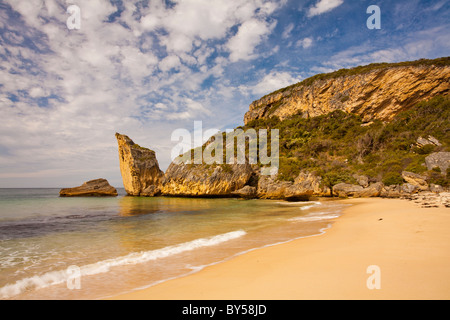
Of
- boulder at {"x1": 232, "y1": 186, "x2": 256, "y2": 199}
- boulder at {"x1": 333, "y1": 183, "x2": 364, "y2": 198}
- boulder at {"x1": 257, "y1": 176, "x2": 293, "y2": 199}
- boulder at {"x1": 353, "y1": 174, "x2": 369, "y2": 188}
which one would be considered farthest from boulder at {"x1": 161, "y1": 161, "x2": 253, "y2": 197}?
boulder at {"x1": 353, "y1": 174, "x2": 369, "y2": 188}

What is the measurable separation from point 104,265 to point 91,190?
5173 cm

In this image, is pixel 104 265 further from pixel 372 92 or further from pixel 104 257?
pixel 372 92

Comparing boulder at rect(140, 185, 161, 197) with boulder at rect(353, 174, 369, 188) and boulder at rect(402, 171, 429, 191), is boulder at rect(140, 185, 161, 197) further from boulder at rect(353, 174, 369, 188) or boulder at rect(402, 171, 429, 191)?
boulder at rect(402, 171, 429, 191)

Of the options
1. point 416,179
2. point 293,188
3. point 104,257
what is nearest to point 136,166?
point 293,188

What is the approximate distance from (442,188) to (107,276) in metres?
25.3

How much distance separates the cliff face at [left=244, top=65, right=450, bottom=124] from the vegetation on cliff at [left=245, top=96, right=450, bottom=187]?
93.2 inches

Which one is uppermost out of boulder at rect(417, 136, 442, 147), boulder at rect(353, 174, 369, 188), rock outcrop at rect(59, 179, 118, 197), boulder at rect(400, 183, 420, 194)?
boulder at rect(417, 136, 442, 147)

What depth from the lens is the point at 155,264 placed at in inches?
216

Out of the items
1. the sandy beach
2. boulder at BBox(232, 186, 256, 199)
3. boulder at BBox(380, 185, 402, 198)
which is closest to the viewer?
the sandy beach

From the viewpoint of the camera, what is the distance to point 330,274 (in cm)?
366

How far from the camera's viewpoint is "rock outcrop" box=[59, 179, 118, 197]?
4841cm

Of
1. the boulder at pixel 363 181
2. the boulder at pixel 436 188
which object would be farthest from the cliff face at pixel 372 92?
the boulder at pixel 436 188

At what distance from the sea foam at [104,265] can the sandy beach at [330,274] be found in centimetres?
204
